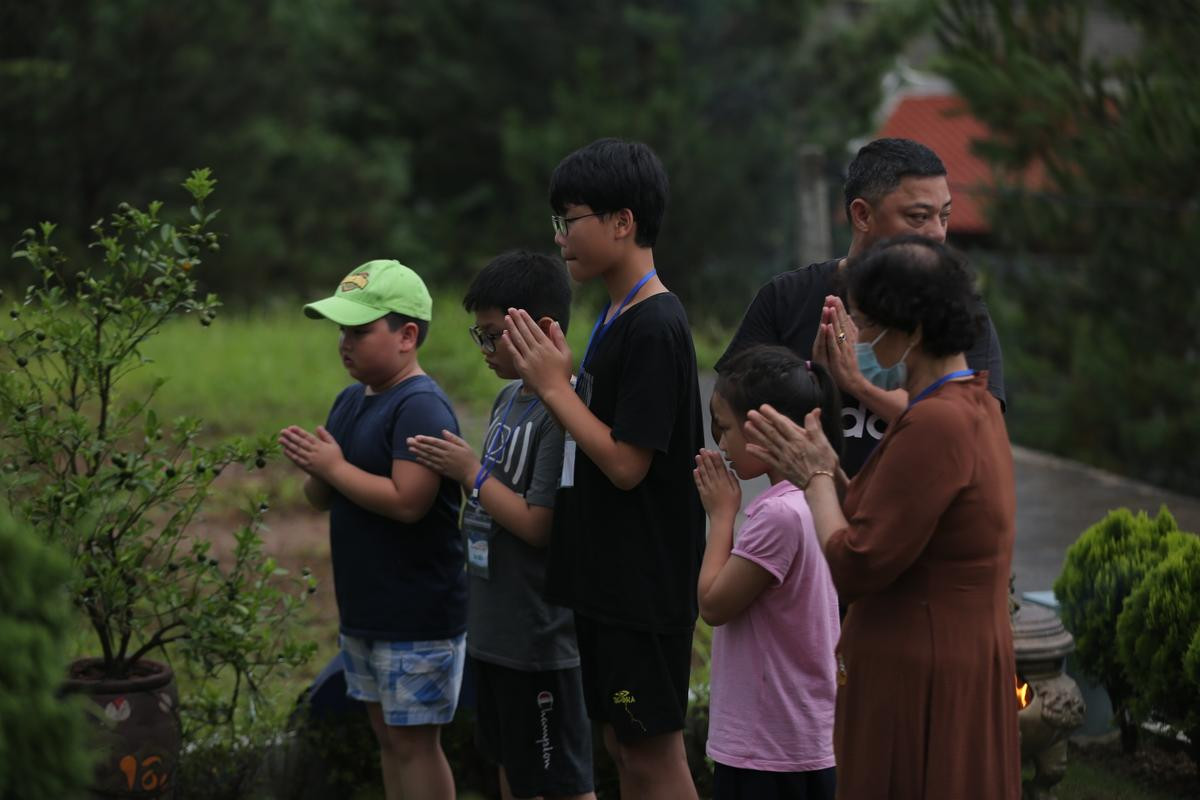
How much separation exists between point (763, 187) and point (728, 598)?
18.6m

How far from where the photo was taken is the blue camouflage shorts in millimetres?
3871

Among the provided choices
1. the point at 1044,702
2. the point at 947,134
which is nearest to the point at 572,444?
the point at 1044,702

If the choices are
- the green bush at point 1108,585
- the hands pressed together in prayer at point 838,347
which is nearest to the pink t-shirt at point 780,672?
the hands pressed together in prayer at point 838,347

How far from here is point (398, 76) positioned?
2419 centimetres

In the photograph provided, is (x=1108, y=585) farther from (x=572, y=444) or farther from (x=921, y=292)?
(x=921, y=292)

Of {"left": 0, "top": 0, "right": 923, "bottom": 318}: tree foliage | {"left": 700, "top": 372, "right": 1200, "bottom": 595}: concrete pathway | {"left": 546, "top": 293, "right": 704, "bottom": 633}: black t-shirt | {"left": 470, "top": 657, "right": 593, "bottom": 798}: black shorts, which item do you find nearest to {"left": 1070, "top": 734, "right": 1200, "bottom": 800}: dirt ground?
{"left": 700, "top": 372, "right": 1200, "bottom": 595}: concrete pathway

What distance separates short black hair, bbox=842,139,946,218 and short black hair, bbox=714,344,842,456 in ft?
1.72

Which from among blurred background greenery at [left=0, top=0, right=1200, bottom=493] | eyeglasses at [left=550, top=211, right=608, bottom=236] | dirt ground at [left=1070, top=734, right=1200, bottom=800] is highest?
blurred background greenery at [left=0, top=0, right=1200, bottom=493]

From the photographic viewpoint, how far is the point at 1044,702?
423 centimetres

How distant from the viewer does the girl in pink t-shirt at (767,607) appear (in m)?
3.12

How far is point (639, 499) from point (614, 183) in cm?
72

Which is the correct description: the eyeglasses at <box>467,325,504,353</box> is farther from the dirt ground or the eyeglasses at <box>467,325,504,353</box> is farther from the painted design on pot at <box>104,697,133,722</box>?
the dirt ground

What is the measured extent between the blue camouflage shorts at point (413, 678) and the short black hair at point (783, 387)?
1.21 meters

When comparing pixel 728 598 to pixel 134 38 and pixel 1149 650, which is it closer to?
pixel 1149 650
